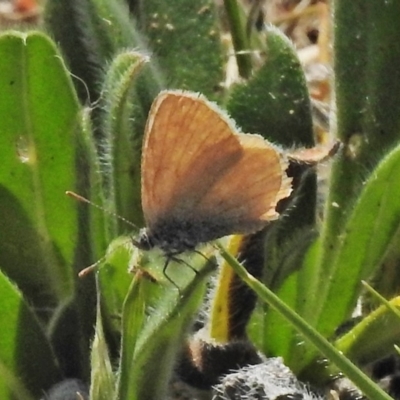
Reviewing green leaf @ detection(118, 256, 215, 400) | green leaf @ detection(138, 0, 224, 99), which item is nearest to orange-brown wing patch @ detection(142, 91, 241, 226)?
green leaf @ detection(118, 256, 215, 400)

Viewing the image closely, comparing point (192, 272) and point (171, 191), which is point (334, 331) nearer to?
point (192, 272)

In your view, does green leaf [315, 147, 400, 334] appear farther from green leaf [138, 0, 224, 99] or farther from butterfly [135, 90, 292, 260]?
green leaf [138, 0, 224, 99]

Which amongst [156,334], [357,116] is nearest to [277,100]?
[357,116]

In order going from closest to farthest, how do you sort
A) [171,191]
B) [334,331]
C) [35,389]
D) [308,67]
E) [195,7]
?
[171,191] → [35,389] → [334,331] → [195,7] → [308,67]

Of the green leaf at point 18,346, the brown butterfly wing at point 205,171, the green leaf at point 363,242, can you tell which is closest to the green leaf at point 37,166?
the green leaf at point 18,346

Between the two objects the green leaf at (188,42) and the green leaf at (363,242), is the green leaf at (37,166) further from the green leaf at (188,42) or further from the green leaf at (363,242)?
the green leaf at (363,242)

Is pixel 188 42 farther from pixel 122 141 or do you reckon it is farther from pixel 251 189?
pixel 251 189

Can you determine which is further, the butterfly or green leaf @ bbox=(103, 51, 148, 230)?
green leaf @ bbox=(103, 51, 148, 230)

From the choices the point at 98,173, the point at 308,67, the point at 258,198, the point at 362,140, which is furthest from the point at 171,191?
the point at 308,67
